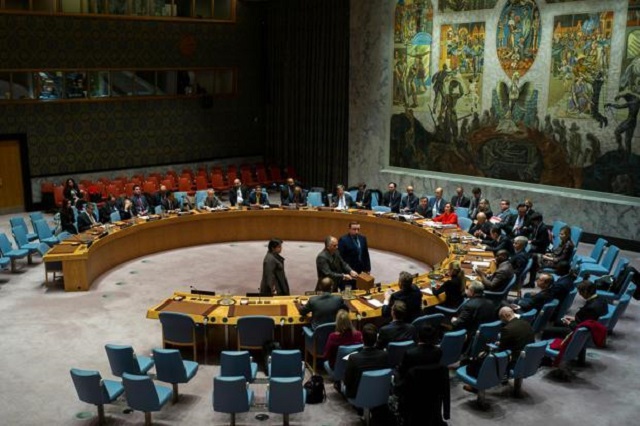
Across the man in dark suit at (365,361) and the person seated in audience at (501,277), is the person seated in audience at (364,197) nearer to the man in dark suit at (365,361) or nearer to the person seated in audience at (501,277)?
the person seated in audience at (501,277)

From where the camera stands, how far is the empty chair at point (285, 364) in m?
7.27

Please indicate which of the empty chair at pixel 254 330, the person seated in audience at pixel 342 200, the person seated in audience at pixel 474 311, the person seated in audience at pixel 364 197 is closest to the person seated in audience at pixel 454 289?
the person seated in audience at pixel 474 311

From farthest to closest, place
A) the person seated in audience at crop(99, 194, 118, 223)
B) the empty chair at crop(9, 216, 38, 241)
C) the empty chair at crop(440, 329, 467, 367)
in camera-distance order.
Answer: the person seated in audience at crop(99, 194, 118, 223) < the empty chair at crop(9, 216, 38, 241) < the empty chair at crop(440, 329, 467, 367)

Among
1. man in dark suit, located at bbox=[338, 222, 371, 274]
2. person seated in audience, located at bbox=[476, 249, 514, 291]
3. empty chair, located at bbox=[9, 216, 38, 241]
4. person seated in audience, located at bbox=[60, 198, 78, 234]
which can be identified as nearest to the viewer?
person seated in audience, located at bbox=[476, 249, 514, 291]

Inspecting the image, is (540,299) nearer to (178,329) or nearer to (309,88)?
(178,329)

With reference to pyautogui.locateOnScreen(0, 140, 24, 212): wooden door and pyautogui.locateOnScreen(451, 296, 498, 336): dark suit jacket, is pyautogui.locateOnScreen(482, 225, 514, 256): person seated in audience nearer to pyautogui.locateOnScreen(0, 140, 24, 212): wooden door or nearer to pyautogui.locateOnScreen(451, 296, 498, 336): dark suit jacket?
pyautogui.locateOnScreen(451, 296, 498, 336): dark suit jacket

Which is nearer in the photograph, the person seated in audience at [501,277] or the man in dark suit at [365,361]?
the man in dark suit at [365,361]

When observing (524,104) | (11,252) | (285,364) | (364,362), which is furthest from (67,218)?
(524,104)

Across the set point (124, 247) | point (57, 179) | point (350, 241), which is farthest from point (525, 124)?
point (57, 179)

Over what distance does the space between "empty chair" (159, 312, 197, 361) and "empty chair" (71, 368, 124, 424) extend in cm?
136

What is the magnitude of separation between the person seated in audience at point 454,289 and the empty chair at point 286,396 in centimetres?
316

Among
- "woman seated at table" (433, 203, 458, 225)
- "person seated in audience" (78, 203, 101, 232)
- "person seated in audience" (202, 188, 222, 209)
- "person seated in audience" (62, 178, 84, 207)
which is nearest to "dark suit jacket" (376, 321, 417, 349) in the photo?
"woman seated at table" (433, 203, 458, 225)

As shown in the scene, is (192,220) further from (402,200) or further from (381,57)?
(381,57)

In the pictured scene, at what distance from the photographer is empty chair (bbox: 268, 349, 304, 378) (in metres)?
7.27
